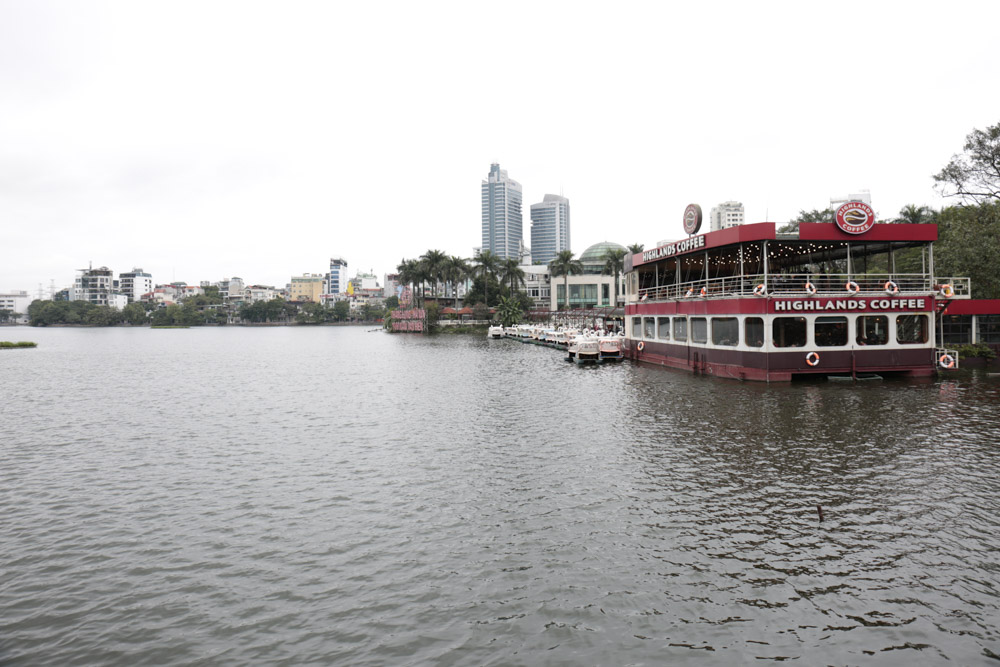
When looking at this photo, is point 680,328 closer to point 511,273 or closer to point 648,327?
point 648,327

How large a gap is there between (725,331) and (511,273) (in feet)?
349

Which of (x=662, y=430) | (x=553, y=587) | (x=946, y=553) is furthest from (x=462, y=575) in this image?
(x=662, y=430)

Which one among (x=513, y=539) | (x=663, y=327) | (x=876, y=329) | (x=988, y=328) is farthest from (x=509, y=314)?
(x=513, y=539)

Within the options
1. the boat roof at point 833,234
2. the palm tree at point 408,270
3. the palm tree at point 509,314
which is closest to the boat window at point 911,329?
the boat roof at point 833,234

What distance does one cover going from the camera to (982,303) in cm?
4262

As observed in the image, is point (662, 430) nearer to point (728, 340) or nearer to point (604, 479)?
point (604, 479)

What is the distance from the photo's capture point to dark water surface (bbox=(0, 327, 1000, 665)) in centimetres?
934

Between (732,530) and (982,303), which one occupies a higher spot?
(982,303)

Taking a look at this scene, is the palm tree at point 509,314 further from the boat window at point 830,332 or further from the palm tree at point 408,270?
the boat window at point 830,332

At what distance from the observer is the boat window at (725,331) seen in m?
38.4

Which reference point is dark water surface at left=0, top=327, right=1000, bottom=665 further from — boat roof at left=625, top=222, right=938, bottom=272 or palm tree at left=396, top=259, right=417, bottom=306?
palm tree at left=396, top=259, right=417, bottom=306

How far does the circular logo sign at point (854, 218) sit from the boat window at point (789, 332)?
6320 mm

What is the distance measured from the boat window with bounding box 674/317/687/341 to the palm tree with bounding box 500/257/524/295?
97.1 metres

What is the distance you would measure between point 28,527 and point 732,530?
17.7 meters
